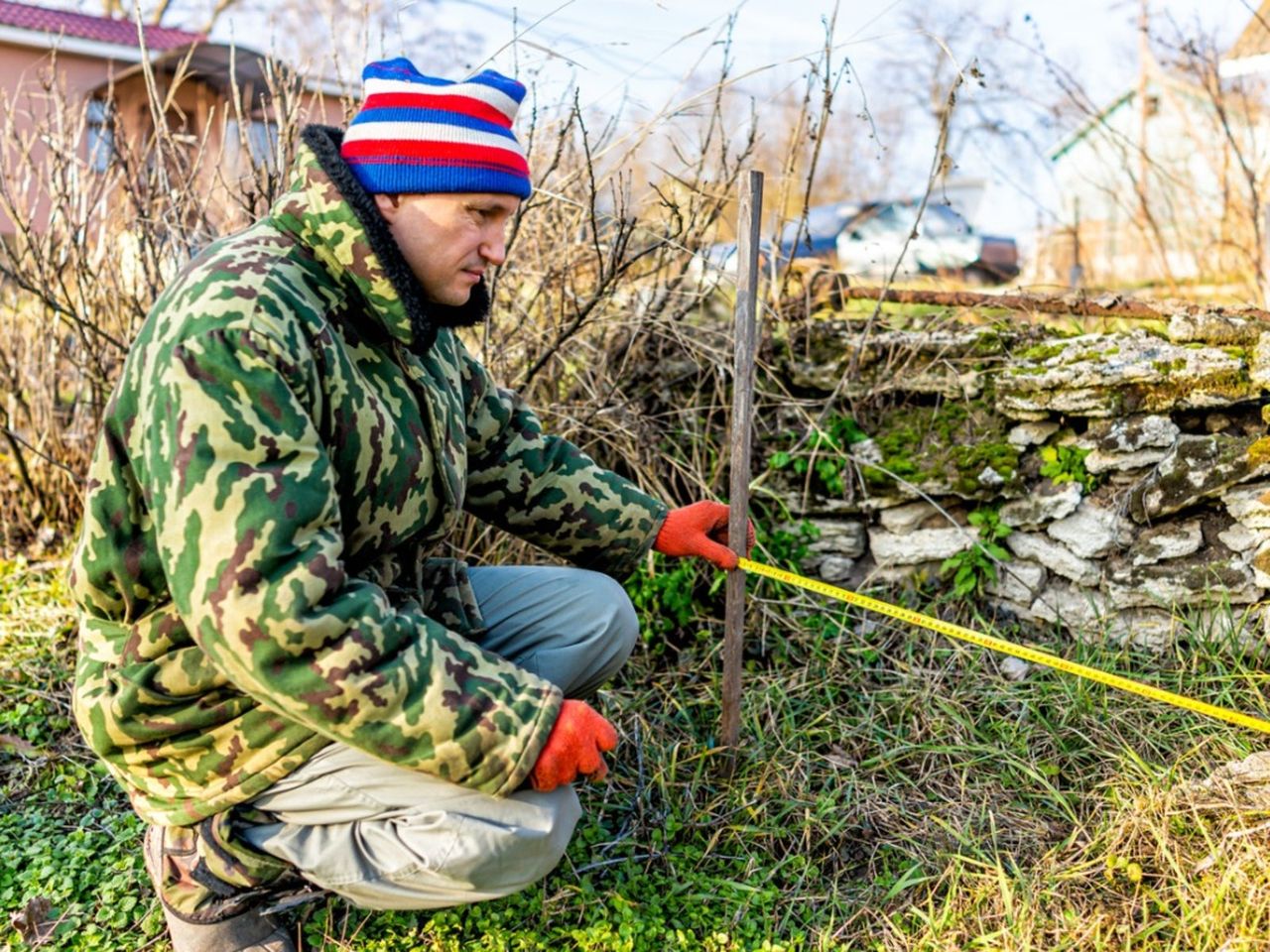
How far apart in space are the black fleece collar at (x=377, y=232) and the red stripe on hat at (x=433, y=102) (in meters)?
0.12

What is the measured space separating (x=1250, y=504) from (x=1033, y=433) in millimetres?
664

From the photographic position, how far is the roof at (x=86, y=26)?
16.9 metres

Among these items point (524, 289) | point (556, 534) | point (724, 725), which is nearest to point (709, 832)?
point (724, 725)

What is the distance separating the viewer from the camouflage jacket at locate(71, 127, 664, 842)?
1.84 metres

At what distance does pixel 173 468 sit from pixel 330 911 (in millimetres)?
1200

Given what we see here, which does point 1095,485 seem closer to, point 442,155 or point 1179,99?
point 442,155

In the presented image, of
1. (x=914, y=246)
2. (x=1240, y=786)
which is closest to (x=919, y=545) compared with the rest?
(x=1240, y=786)

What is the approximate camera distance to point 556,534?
283cm

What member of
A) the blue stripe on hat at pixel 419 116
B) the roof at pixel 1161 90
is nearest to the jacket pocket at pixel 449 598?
the blue stripe on hat at pixel 419 116

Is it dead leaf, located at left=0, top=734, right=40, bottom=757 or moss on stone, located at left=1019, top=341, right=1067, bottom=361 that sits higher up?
moss on stone, located at left=1019, top=341, right=1067, bottom=361

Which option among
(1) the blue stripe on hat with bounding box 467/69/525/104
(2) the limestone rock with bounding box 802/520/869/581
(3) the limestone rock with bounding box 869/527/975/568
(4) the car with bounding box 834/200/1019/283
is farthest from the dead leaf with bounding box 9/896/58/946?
(4) the car with bounding box 834/200/1019/283

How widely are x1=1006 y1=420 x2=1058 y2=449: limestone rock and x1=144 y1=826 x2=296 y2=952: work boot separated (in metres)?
2.65

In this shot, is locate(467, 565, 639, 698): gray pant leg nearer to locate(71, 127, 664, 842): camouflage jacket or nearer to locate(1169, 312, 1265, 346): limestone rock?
locate(71, 127, 664, 842): camouflage jacket

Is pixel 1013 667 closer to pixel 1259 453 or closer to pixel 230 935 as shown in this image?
pixel 1259 453
